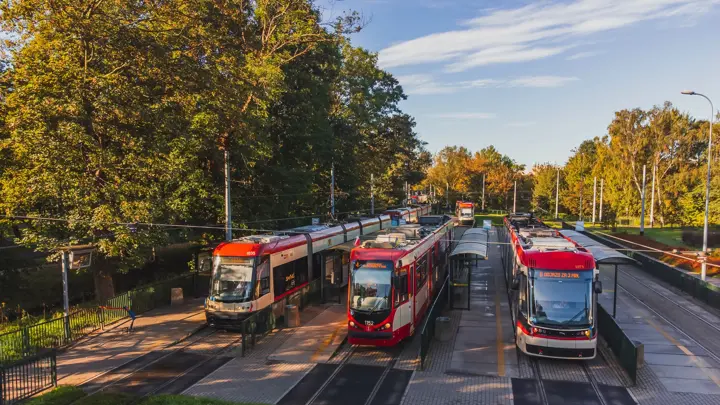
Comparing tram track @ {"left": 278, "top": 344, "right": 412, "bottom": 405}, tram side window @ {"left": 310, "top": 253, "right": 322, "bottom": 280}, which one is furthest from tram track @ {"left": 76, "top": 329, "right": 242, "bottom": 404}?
tram side window @ {"left": 310, "top": 253, "right": 322, "bottom": 280}

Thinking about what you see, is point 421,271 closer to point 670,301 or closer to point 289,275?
point 289,275

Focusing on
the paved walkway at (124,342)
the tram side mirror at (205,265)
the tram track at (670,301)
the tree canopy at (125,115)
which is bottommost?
the tram track at (670,301)

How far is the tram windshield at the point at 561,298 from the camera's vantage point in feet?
44.6

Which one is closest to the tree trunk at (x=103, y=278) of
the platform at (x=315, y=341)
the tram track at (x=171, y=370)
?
the tram track at (x=171, y=370)

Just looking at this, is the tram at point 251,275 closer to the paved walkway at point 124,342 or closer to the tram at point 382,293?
the paved walkway at point 124,342

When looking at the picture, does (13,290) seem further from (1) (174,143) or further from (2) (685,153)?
(2) (685,153)

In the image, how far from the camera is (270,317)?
1756 cm

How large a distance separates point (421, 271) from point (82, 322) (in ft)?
42.3

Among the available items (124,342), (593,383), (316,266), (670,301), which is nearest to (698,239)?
(670,301)

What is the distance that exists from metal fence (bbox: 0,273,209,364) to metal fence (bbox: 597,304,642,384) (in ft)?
58.0

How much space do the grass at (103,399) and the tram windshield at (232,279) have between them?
568 centimetres

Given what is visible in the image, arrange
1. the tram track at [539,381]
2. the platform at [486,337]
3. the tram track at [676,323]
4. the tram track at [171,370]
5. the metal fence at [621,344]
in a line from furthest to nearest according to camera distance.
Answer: the tram track at [676,323] < the platform at [486,337] < the metal fence at [621,344] < the tram track at [171,370] < the tram track at [539,381]

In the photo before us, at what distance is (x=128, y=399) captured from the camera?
1079cm

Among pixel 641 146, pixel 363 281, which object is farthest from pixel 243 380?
pixel 641 146
